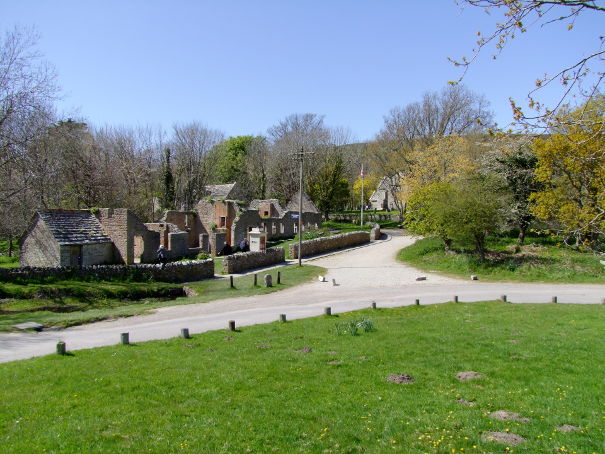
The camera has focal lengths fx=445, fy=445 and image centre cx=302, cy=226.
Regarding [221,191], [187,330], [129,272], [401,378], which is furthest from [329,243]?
[401,378]

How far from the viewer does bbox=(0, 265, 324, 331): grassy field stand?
60.8ft

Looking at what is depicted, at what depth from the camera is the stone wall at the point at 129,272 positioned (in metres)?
22.1

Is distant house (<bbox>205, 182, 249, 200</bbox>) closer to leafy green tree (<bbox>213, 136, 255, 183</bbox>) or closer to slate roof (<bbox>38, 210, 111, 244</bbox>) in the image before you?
leafy green tree (<bbox>213, 136, 255, 183</bbox>)

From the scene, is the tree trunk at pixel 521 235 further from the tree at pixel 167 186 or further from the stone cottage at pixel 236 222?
the tree at pixel 167 186

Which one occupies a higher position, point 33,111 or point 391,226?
point 33,111

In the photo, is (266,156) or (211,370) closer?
(211,370)

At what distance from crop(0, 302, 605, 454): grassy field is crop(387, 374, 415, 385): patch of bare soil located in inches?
6.0

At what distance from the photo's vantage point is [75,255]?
90.5 ft

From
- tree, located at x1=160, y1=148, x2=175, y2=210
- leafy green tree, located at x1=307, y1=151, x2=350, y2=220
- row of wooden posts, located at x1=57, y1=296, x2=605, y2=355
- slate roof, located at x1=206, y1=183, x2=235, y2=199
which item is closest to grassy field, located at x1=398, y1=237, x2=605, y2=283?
row of wooden posts, located at x1=57, y1=296, x2=605, y2=355

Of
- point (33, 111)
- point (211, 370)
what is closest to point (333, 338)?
point (211, 370)

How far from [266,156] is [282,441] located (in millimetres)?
66945

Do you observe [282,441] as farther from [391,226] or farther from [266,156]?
[266,156]

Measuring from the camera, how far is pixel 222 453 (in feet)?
20.9

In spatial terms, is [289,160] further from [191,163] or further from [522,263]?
[522,263]
